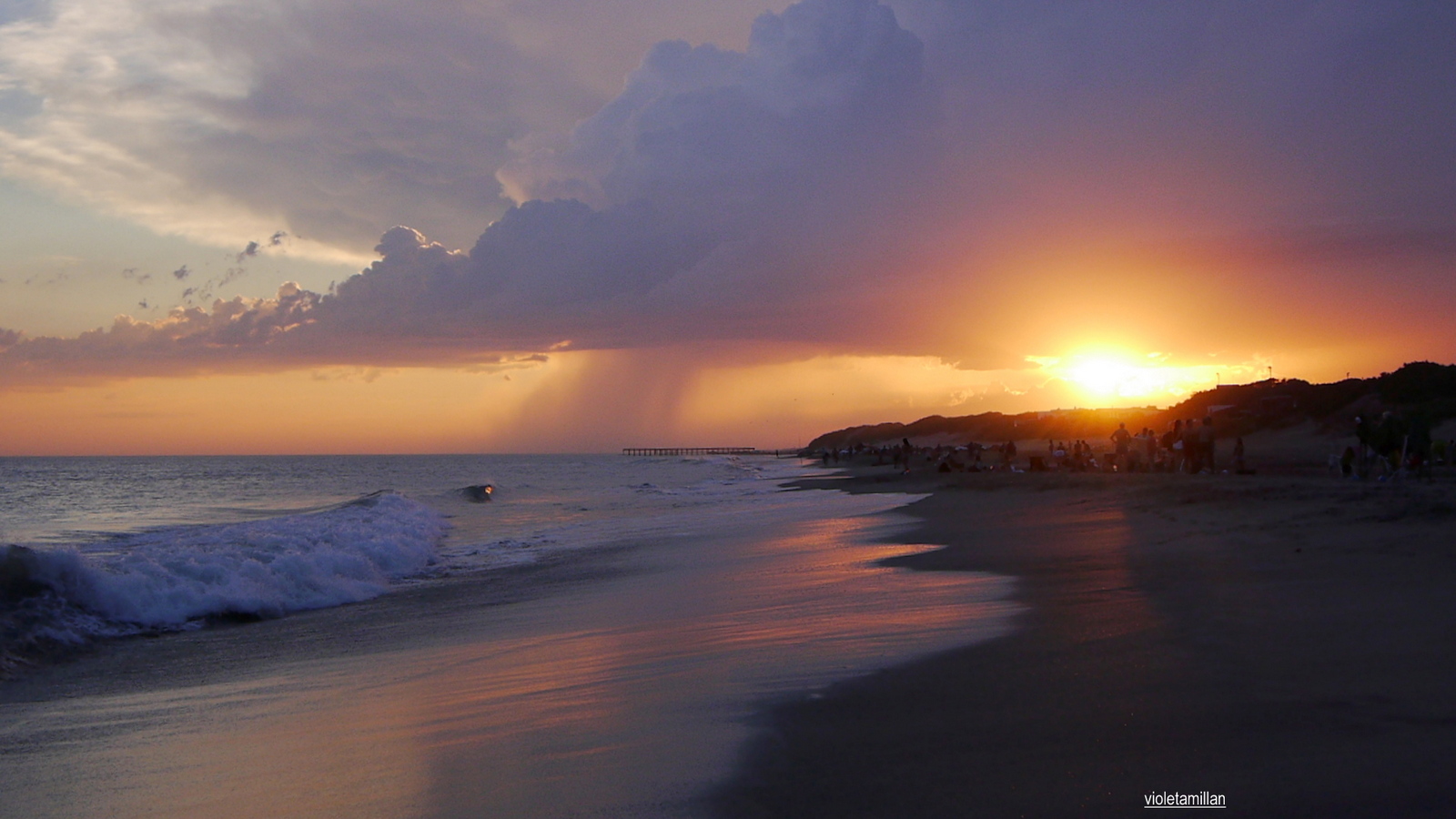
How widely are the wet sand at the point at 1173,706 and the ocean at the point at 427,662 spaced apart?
20.1 inches

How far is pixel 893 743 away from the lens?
4.70 metres

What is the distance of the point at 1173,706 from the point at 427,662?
242 inches

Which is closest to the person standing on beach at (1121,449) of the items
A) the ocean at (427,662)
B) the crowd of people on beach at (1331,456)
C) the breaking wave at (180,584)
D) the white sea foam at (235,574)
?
the crowd of people on beach at (1331,456)

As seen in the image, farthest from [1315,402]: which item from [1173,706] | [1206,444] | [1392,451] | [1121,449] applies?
[1173,706]

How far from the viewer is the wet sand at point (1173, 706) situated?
3.90m

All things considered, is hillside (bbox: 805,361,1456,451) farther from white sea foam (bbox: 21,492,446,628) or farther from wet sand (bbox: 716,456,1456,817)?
white sea foam (bbox: 21,492,446,628)

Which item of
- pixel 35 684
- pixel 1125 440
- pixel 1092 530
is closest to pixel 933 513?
pixel 1092 530

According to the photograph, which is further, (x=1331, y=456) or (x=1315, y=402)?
(x=1315, y=402)

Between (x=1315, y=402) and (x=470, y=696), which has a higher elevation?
(x=1315, y=402)

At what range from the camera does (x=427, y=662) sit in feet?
27.1

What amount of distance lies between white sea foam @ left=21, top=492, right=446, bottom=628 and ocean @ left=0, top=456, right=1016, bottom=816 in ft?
0.14

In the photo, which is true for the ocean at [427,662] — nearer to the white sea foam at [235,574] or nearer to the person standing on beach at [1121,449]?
the white sea foam at [235,574]

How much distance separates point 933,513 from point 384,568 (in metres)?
12.3

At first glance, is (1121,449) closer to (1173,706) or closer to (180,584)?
(180,584)
